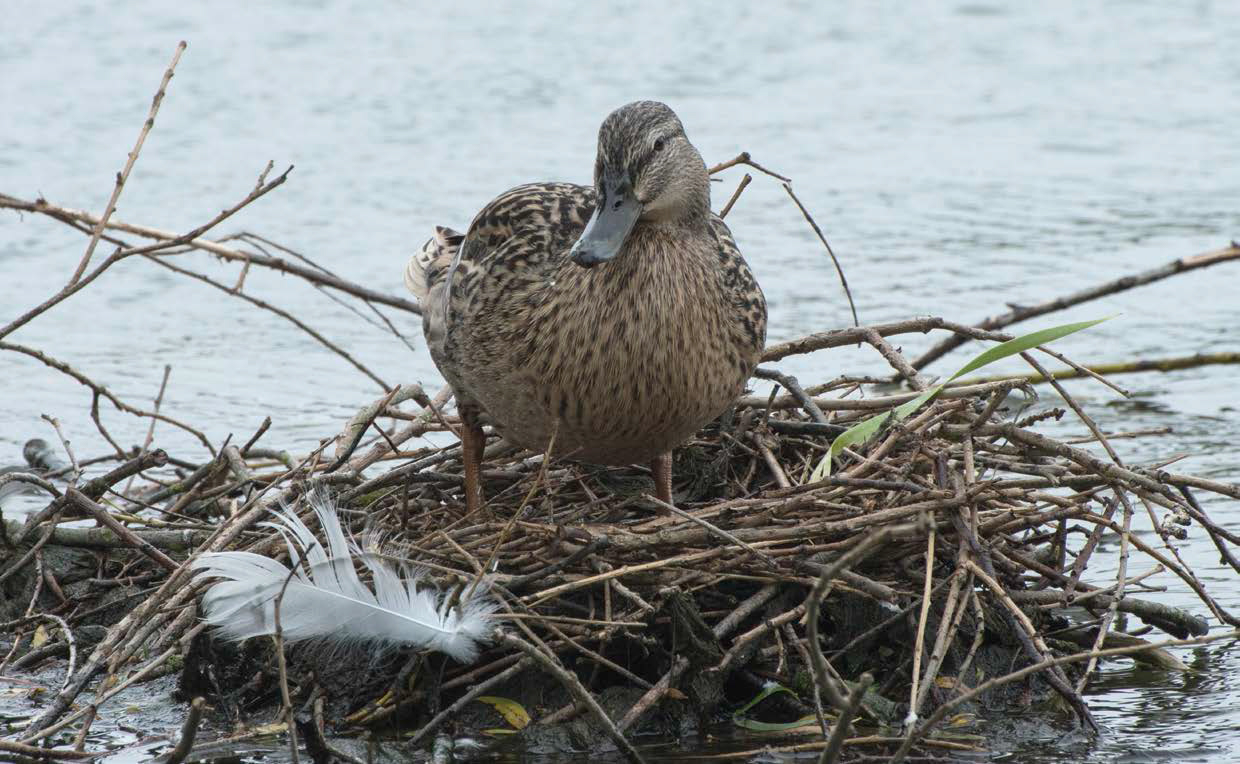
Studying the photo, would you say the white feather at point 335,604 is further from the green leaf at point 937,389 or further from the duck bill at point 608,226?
the green leaf at point 937,389

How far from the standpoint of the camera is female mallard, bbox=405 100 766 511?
4.43 m

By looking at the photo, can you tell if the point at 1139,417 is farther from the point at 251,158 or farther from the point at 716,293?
the point at 251,158

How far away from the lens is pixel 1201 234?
8.89 metres

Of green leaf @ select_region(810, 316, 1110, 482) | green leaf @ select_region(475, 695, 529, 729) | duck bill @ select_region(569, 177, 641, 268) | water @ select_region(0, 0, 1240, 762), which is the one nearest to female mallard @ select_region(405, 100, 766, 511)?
duck bill @ select_region(569, 177, 641, 268)

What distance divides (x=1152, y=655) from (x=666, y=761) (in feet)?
4.86

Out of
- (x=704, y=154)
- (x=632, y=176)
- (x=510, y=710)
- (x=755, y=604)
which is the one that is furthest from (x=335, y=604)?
(x=704, y=154)

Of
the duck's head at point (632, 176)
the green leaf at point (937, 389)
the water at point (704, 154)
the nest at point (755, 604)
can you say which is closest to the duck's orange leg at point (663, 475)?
the nest at point (755, 604)

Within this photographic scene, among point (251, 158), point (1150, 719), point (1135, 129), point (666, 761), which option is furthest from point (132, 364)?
point (1135, 129)

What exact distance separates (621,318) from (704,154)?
229 inches

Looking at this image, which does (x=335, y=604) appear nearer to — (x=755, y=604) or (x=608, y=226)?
(x=755, y=604)

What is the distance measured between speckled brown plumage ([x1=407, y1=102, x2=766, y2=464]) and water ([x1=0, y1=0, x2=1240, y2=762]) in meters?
1.27

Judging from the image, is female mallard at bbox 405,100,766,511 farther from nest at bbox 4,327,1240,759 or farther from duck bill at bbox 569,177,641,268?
nest at bbox 4,327,1240,759

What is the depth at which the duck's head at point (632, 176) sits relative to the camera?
432 centimetres

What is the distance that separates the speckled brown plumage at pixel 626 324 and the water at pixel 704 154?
1.27 metres
